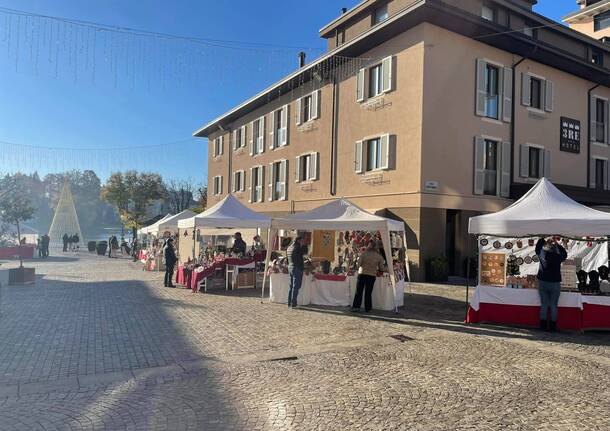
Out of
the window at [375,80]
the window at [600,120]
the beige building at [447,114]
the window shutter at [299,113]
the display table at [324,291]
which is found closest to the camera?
the display table at [324,291]

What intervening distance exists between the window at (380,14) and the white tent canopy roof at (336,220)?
11.9 metres

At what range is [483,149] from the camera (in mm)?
17875

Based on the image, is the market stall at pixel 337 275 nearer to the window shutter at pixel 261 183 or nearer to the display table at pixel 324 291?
the display table at pixel 324 291

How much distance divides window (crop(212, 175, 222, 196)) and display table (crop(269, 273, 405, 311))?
25.2m

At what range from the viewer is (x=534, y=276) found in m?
9.14

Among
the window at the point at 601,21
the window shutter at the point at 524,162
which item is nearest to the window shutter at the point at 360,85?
the window shutter at the point at 524,162

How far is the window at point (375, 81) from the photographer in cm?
1898

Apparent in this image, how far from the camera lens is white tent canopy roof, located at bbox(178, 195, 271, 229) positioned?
45.5ft

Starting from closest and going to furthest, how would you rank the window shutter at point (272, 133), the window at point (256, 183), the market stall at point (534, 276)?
the market stall at point (534, 276) < the window shutter at point (272, 133) < the window at point (256, 183)

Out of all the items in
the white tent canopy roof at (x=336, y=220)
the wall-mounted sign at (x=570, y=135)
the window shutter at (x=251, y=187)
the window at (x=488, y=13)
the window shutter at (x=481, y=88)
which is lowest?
the white tent canopy roof at (x=336, y=220)

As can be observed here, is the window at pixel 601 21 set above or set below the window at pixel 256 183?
above

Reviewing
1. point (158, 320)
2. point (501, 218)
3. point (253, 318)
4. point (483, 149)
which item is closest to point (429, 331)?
point (501, 218)

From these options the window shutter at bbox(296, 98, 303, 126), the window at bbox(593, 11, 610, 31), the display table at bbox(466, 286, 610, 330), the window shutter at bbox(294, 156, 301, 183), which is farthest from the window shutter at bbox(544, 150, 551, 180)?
the window at bbox(593, 11, 610, 31)

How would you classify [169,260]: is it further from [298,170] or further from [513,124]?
[513,124]
